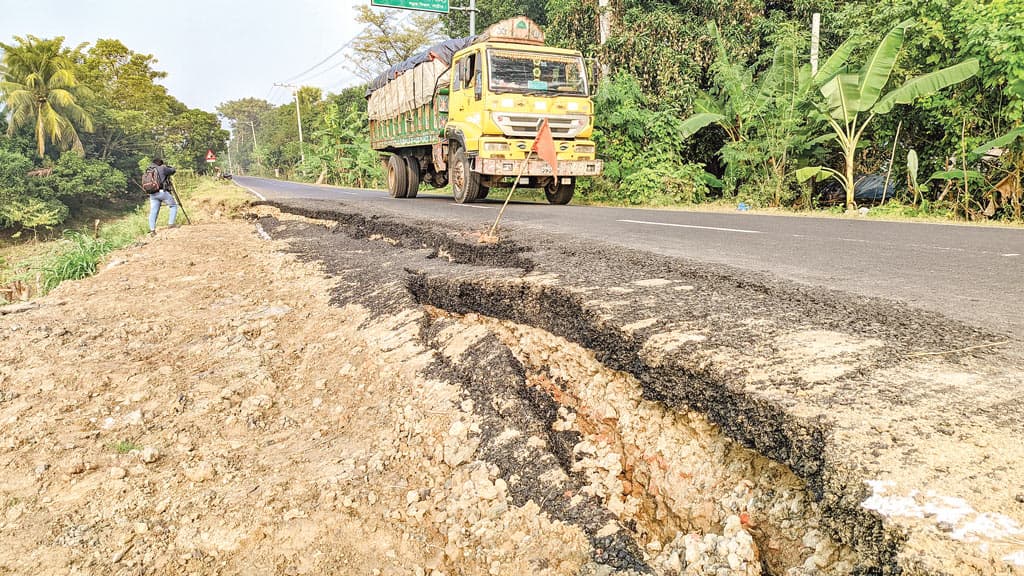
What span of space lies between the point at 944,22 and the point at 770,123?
282cm

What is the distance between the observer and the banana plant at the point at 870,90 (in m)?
7.86

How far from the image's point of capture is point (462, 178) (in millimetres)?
10484

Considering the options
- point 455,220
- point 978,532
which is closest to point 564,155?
point 455,220

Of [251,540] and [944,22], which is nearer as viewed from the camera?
[251,540]

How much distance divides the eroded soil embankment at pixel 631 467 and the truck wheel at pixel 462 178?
7608mm

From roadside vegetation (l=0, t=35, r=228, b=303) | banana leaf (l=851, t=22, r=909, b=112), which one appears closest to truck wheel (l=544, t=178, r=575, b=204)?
banana leaf (l=851, t=22, r=909, b=112)

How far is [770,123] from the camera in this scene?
35.3 ft

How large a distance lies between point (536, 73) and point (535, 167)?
1.62m

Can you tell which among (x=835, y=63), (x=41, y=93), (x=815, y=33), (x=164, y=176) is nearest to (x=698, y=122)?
(x=835, y=63)

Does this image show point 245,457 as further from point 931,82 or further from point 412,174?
point 412,174

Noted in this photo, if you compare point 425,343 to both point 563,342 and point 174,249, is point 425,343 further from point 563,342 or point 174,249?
point 174,249

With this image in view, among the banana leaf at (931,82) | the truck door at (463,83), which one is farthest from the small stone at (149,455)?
the banana leaf at (931,82)

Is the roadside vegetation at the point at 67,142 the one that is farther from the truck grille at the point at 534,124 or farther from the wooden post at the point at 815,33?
the wooden post at the point at 815,33

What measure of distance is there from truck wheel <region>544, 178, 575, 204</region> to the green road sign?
7276 mm
